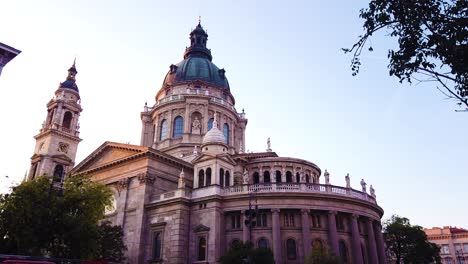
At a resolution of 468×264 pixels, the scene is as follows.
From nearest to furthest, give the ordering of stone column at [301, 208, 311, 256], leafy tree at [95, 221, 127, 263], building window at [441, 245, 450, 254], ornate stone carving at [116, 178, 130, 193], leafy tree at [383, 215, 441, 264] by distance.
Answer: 1. stone column at [301, 208, 311, 256]
2. leafy tree at [95, 221, 127, 263]
3. ornate stone carving at [116, 178, 130, 193]
4. leafy tree at [383, 215, 441, 264]
5. building window at [441, 245, 450, 254]

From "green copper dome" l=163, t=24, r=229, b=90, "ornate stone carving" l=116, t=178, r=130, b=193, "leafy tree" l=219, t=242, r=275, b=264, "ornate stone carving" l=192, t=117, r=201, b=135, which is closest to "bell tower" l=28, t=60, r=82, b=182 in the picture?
"ornate stone carving" l=116, t=178, r=130, b=193

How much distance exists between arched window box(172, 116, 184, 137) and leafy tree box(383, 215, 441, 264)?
1147 inches

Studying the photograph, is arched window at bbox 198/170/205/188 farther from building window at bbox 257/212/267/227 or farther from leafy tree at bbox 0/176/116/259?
leafy tree at bbox 0/176/116/259

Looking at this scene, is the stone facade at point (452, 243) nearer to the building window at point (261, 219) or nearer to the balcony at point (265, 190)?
the balcony at point (265, 190)

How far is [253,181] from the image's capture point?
1745 inches

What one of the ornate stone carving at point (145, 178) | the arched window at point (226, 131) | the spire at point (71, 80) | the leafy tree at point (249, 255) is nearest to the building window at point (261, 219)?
the leafy tree at point (249, 255)

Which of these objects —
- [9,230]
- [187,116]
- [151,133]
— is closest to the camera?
[9,230]

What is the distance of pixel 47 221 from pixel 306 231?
783 inches

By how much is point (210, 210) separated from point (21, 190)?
14.8 meters

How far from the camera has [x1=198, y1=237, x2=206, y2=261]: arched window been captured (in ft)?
111

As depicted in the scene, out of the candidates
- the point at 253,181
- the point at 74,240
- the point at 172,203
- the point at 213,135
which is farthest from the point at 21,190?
the point at 253,181

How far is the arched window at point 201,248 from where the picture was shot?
33900mm

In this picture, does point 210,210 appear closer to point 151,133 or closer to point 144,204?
point 144,204

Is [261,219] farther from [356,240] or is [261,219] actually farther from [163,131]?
[163,131]
